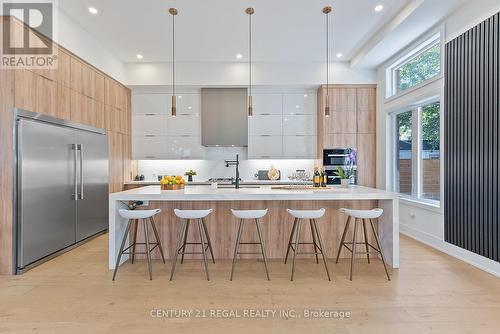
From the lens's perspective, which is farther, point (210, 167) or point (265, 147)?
point (210, 167)

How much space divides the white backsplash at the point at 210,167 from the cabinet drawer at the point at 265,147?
1.19ft

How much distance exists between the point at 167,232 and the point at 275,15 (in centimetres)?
332

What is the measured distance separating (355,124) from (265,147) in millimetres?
1925

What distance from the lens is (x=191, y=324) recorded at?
6.94ft

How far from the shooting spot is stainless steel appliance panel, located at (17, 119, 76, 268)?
3062 mm

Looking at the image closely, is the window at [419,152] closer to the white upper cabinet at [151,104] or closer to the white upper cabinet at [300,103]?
the white upper cabinet at [300,103]

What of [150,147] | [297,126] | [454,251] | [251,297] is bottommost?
[251,297]

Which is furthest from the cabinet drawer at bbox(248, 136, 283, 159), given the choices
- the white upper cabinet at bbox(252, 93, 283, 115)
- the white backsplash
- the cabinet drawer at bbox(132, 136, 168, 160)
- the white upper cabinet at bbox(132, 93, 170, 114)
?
the white upper cabinet at bbox(132, 93, 170, 114)

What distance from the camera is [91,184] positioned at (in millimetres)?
4309

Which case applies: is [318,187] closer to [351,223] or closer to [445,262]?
[351,223]

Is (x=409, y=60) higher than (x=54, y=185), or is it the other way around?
(x=409, y=60)

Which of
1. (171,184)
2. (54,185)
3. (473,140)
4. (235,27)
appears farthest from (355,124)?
(54,185)

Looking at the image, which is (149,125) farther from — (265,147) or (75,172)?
(265,147)

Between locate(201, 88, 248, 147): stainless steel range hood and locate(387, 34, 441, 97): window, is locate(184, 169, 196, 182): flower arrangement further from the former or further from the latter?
locate(387, 34, 441, 97): window
